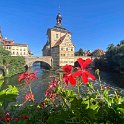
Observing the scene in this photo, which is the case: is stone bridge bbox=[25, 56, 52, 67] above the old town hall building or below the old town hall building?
below

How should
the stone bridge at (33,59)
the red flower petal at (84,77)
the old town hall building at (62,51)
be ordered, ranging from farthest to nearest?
the old town hall building at (62,51), the stone bridge at (33,59), the red flower petal at (84,77)

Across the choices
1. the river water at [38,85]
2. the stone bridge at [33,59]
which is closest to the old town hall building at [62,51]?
the stone bridge at [33,59]

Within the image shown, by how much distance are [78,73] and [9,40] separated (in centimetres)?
8418

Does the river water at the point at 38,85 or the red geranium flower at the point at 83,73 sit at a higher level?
the red geranium flower at the point at 83,73

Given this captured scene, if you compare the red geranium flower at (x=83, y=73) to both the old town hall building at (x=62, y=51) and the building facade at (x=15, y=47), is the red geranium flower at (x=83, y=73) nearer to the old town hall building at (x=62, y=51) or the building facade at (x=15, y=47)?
the old town hall building at (x=62, y=51)

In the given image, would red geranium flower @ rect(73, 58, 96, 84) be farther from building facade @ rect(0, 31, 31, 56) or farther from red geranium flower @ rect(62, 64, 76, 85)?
building facade @ rect(0, 31, 31, 56)

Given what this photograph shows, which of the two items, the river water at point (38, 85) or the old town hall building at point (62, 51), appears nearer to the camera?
the river water at point (38, 85)

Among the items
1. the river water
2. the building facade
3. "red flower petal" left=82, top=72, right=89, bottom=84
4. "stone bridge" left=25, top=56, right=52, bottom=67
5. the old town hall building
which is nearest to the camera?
"red flower petal" left=82, top=72, right=89, bottom=84

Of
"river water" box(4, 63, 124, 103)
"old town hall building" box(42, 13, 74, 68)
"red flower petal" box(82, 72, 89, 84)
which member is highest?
"old town hall building" box(42, 13, 74, 68)

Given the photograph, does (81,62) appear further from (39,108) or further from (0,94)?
(39,108)

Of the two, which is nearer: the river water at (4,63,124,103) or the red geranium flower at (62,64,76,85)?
the red geranium flower at (62,64,76,85)

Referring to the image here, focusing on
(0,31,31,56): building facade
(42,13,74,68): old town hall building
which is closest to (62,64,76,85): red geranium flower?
(42,13,74,68): old town hall building

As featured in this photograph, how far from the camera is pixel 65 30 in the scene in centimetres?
8488

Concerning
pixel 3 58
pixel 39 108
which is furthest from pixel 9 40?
pixel 39 108
